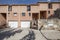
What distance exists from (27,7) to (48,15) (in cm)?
700

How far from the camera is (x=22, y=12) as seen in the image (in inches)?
1597

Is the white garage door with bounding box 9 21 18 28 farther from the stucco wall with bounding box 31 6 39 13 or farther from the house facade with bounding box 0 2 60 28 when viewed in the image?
the stucco wall with bounding box 31 6 39 13

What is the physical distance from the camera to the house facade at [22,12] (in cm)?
3978

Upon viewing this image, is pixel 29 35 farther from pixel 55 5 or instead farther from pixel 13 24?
pixel 55 5

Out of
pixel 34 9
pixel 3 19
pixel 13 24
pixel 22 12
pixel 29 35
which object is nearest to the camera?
pixel 29 35

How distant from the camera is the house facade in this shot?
39781 millimetres

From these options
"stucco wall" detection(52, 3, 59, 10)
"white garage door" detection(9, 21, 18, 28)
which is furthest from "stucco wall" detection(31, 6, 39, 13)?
"white garage door" detection(9, 21, 18, 28)

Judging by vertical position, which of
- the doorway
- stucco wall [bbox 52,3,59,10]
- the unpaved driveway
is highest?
stucco wall [bbox 52,3,59,10]

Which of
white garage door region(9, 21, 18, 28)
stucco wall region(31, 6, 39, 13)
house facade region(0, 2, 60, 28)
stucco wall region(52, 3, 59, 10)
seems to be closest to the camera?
white garage door region(9, 21, 18, 28)

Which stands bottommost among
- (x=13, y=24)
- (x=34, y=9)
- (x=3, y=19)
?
(x=13, y=24)

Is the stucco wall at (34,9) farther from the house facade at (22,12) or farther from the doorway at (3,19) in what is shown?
the doorway at (3,19)

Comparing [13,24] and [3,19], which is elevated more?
[3,19]

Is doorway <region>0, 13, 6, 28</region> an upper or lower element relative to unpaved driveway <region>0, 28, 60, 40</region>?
upper

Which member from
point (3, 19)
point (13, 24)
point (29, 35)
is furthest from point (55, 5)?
point (29, 35)
